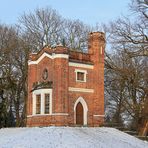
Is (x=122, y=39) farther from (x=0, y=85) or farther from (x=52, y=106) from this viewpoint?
(x=0, y=85)

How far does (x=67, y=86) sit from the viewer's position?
37938 millimetres

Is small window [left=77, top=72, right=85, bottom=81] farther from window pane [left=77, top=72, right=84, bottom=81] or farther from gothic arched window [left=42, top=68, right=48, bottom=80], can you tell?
gothic arched window [left=42, top=68, right=48, bottom=80]

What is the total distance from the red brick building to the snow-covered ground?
487 centimetres

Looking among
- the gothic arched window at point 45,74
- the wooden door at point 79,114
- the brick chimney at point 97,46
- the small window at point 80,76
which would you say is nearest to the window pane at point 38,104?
the gothic arched window at point 45,74

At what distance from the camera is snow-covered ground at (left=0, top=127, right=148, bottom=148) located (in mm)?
25361

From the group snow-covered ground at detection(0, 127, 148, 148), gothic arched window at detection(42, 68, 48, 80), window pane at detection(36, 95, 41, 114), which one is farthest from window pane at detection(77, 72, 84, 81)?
snow-covered ground at detection(0, 127, 148, 148)

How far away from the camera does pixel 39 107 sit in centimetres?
3988

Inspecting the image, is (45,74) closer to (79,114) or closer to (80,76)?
(80,76)

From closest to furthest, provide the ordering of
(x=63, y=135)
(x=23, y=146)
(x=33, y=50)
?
(x=23, y=146), (x=63, y=135), (x=33, y=50)

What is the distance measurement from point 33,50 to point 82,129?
18.9 m

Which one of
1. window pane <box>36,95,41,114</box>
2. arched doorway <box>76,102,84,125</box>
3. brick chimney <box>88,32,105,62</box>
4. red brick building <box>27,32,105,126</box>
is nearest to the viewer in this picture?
red brick building <box>27,32,105,126</box>

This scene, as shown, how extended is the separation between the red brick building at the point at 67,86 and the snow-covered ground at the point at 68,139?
4869 mm

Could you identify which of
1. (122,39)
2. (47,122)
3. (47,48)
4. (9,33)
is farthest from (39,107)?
(9,33)

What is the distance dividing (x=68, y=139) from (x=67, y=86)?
11.1 m
